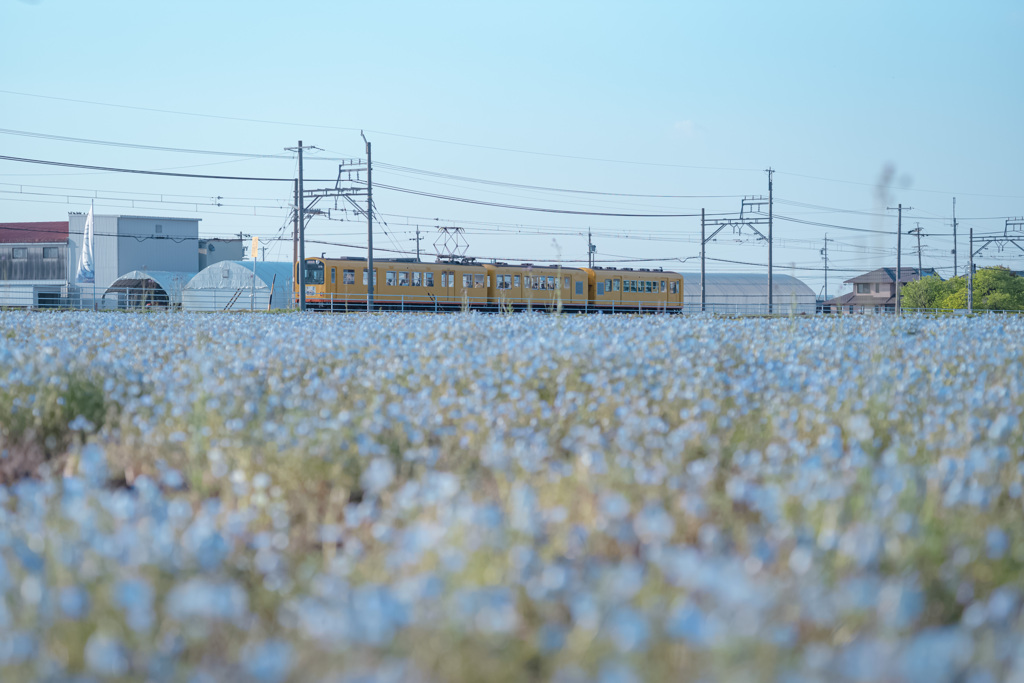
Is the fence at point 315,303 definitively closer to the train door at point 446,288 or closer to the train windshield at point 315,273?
the train door at point 446,288

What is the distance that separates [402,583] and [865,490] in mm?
1800

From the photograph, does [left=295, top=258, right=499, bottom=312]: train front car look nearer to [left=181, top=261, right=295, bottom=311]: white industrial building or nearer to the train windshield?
the train windshield

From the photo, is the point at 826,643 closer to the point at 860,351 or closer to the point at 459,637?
the point at 459,637

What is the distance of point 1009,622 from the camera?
271 cm

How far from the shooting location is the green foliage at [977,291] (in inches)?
2576

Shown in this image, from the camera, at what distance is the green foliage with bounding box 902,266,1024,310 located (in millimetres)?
65438

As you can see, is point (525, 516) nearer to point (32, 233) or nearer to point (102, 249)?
point (102, 249)

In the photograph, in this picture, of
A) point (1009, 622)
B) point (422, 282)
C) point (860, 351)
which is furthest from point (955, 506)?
point (422, 282)

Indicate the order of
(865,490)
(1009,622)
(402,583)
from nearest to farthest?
(402,583)
(1009,622)
(865,490)

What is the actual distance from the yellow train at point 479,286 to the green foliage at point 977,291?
30.9 meters

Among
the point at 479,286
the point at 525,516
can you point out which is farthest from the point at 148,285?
the point at 525,516

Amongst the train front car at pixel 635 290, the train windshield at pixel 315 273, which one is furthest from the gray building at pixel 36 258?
the train front car at pixel 635 290

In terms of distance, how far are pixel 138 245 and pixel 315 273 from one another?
29.1 meters

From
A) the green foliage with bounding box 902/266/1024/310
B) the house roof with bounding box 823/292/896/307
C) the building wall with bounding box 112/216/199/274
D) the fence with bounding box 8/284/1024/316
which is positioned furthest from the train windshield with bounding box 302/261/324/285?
the house roof with bounding box 823/292/896/307
